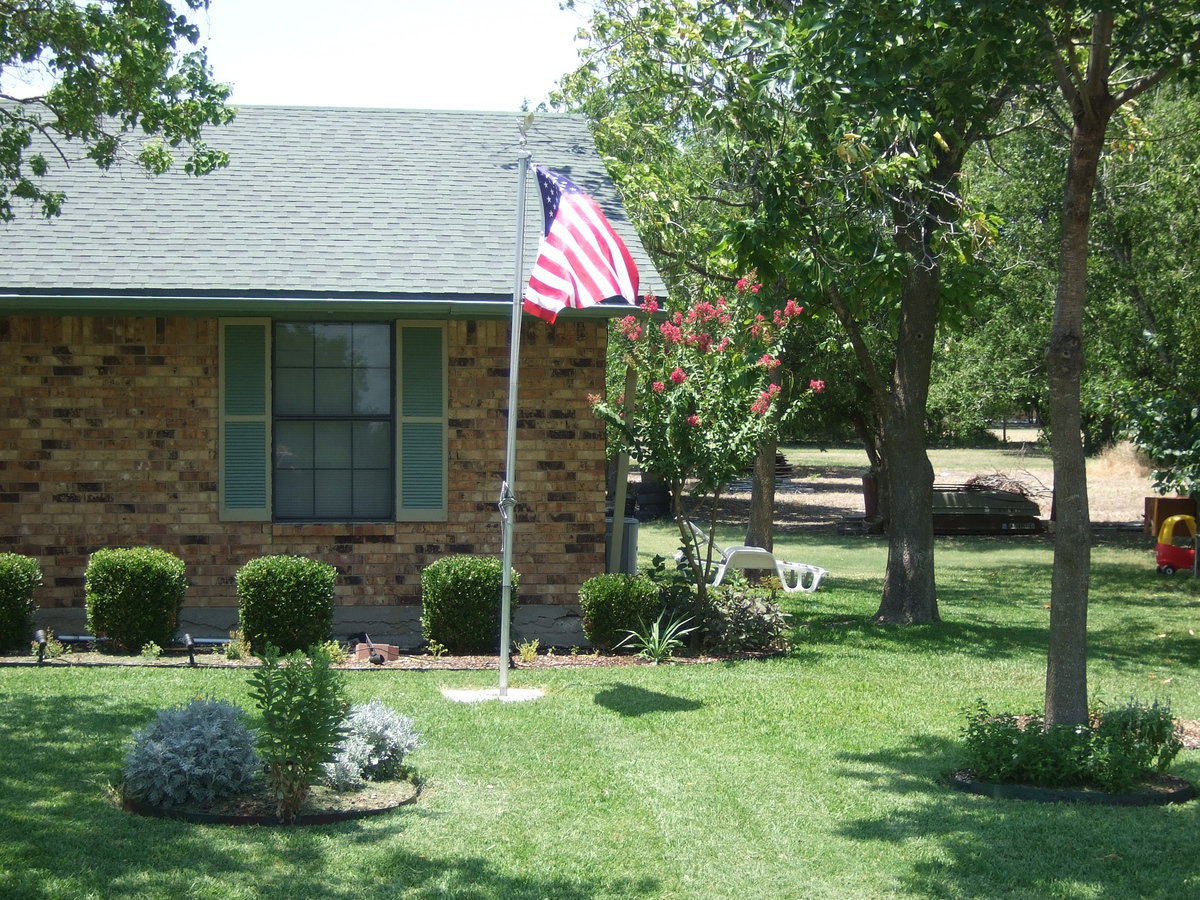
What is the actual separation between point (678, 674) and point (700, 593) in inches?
52.3

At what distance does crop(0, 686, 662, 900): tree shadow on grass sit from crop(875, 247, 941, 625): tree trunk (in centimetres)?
833

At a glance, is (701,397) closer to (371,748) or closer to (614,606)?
(614,606)

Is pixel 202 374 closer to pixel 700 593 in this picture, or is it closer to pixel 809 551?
A: pixel 700 593

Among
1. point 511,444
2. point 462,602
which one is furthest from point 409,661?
point 511,444

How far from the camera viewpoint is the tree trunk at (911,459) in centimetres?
1309

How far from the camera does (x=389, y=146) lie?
44.0 ft

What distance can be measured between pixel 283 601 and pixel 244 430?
178 cm

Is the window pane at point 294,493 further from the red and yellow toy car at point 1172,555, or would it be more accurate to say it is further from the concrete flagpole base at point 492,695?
the red and yellow toy car at point 1172,555

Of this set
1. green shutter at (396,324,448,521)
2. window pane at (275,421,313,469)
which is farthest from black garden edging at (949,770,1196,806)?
window pane at (275,421,313,469)

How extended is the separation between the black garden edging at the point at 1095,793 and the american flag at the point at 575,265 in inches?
159

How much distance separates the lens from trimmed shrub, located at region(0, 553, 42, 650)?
32.4 feet

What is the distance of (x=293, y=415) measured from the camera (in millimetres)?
10992

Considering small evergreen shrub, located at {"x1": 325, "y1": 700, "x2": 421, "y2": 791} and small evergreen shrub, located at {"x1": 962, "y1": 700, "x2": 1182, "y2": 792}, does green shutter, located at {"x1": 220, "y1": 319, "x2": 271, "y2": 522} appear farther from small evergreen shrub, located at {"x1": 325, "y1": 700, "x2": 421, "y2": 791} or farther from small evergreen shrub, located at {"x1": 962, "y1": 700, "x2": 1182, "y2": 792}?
small evergreen shrub, located at {"x1": 962, "y1": 700, "x2": 1182, "y2": 792}

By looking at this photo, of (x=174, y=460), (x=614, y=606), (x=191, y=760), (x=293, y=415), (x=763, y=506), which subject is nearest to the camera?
(x=191, y=760)
